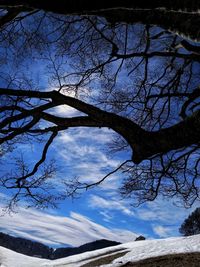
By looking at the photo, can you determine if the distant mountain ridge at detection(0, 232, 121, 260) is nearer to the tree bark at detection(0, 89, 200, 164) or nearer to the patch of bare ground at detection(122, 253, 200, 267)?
the patch of bare ground at detection(122, 253, 200, 267)

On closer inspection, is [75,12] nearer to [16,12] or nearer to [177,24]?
[177,24]

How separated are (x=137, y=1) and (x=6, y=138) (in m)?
6.40

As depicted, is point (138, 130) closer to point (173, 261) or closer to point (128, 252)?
point (173, 261)

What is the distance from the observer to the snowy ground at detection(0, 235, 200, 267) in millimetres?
11969

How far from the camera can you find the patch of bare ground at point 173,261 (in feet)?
30.9

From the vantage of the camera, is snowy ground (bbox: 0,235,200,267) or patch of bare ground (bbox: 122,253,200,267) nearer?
patch of bare ground (bbox: 122,253,200,267)

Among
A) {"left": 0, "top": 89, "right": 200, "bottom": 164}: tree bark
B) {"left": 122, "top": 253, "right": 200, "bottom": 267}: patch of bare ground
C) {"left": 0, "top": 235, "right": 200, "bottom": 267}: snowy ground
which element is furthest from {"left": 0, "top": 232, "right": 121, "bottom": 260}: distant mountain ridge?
{"left": 0, "top": 89, "right": 200, "bottom": 164}: tree bark

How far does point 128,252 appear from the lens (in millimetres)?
14797

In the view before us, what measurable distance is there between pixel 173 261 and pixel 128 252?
5.09 metres

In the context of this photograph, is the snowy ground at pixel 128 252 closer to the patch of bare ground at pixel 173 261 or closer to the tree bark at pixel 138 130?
the patch of bare ground at pixel 173 261

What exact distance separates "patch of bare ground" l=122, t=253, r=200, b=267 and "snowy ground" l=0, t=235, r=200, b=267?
59 centimetres

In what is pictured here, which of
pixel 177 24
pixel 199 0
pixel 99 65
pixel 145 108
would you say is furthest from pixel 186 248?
pixel 199 0

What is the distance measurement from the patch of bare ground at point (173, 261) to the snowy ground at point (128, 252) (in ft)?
1.93

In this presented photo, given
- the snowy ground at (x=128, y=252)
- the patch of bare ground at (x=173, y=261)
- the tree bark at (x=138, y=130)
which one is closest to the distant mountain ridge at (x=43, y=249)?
the snowy ground at (x=128, y=252)
